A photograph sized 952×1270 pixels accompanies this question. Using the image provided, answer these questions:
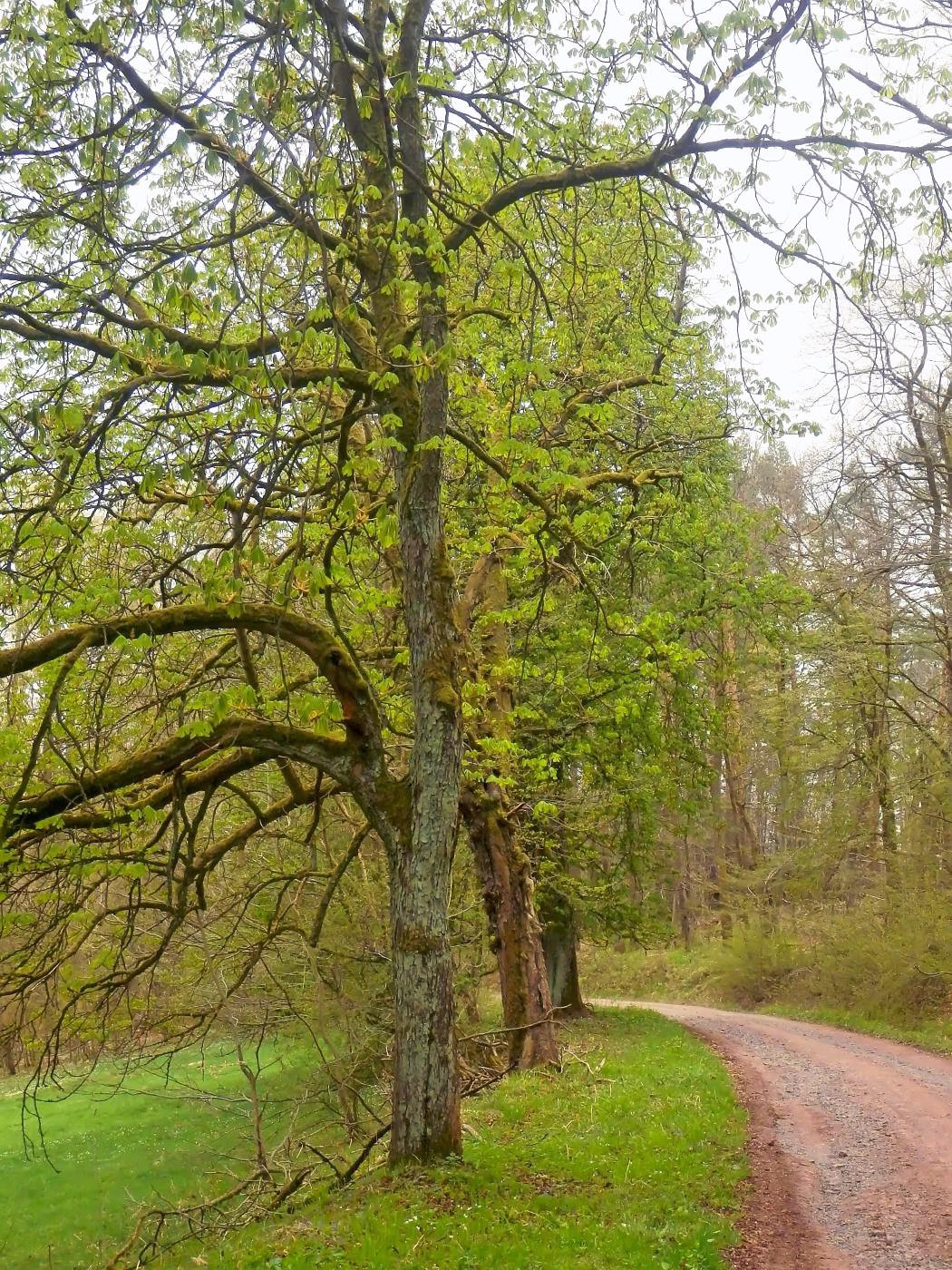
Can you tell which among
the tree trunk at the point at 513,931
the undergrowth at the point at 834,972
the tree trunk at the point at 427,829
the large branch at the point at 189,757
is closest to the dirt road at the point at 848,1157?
the undergrowth at the point at 834,972

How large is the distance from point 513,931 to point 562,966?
7162 millimetres

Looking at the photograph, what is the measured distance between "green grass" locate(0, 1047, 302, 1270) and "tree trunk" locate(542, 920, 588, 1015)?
5.73m

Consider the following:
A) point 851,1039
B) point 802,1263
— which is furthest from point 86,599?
point 851,1039

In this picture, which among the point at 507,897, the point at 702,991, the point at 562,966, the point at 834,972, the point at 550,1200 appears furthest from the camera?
the point at 702,991

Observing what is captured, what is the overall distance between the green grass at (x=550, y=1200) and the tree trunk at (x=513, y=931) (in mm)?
1607

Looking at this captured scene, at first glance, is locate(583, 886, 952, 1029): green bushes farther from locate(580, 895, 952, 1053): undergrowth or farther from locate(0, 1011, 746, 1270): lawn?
locate(0, 1011, 746, 1270): lawn

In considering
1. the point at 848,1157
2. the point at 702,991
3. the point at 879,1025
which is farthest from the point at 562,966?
the point at 848,1157

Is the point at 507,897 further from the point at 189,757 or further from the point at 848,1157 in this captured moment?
the point at 189,757

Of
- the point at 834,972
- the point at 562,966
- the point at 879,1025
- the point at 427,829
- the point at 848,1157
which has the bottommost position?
the point at 879,1025

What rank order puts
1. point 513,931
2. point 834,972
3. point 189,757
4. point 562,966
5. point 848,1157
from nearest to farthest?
1. point 189,757
2. point 848,1157
3. point 513,931
4. point 562,966
5. point 834,972

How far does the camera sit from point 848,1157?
31.1ft

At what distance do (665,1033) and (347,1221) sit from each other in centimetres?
1279

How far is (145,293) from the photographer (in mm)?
9594

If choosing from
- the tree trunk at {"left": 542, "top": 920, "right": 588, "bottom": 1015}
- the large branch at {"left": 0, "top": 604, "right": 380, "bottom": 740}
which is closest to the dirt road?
the tree trunk at {"left": 542, "top": 920, "right": 588, "bottom": 1015}
